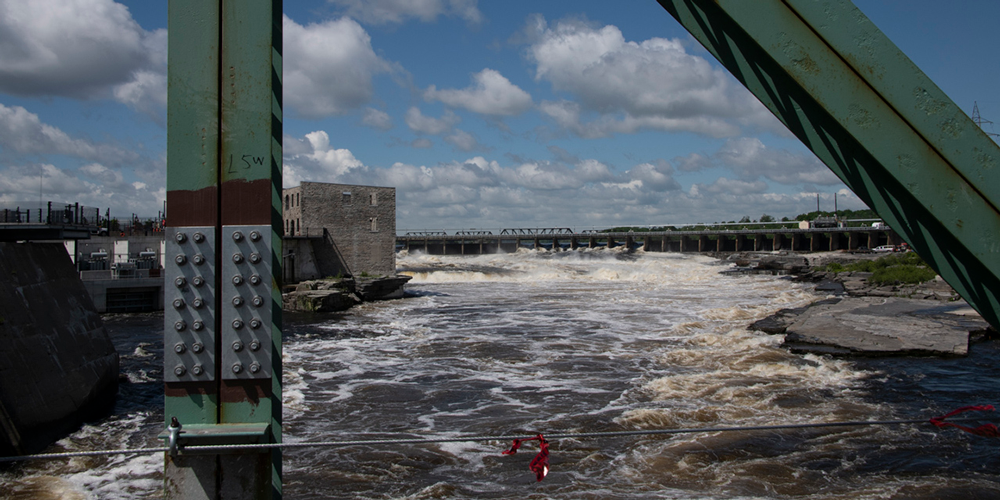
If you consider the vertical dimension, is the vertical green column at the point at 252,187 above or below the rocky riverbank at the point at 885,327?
above

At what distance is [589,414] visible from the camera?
12734 mm

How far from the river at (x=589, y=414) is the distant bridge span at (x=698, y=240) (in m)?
66.3

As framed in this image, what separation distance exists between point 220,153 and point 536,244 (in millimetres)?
99063

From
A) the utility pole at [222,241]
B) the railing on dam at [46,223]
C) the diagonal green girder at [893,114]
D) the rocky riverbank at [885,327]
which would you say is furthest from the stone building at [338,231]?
the diagonal green girder at [893,114]

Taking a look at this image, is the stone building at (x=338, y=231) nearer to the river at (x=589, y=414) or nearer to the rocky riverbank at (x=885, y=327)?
the river at (x=589, y=414)

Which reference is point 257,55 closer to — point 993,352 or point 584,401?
point 584,401

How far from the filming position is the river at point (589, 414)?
9.21 metres

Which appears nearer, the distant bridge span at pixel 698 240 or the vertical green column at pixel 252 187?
the vertical green column at pixel 252 187

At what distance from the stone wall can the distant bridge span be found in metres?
74.9

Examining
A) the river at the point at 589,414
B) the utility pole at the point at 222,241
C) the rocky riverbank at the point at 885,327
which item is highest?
the utility pole at the point at 222,241

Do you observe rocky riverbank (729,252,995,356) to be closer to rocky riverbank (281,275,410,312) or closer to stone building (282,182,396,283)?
rocky riverbank (281,275,410,312)

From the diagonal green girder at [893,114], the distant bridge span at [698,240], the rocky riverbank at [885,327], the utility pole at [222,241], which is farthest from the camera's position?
the distant bridge span at [698,240]

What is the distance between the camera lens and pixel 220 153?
112 inches

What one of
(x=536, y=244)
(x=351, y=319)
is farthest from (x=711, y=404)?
(x=536, y=244)
